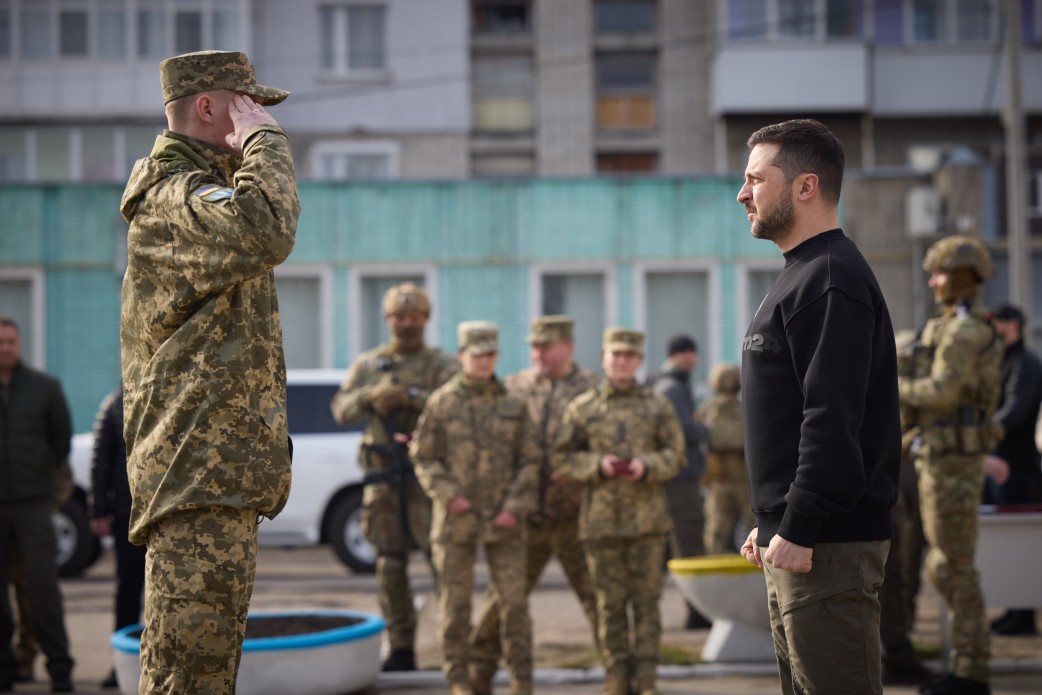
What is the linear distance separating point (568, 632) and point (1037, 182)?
649 inches

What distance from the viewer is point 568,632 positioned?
1041 centimetres

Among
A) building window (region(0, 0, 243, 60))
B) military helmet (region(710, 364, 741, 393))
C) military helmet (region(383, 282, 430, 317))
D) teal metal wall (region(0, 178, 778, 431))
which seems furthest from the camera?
building window (region(0, 0, 243, 60))

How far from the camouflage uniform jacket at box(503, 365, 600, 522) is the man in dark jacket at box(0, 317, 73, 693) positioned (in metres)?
2.94

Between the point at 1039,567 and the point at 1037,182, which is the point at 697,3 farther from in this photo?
the point at 1039,567

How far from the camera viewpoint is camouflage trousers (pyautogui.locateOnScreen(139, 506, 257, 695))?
4051mm

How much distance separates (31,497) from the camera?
8.65m

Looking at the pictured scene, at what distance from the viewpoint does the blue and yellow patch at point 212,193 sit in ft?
13.2

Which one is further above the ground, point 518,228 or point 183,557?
point 518,228

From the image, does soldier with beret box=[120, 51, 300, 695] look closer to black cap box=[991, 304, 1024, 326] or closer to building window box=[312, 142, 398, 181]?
black cap box=[991, 304, 1024, 326]

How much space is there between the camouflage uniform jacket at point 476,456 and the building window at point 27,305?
595 inches

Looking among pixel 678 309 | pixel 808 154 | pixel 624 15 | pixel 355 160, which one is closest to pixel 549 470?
pixel 808 154

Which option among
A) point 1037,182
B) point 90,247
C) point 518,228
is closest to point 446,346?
point 518,228

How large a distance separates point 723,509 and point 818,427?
8.63m

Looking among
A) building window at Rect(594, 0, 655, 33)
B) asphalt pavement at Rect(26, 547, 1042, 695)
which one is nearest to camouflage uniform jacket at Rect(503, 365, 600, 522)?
asphalt pavement at Rect(26, 547, 1042, 695)
